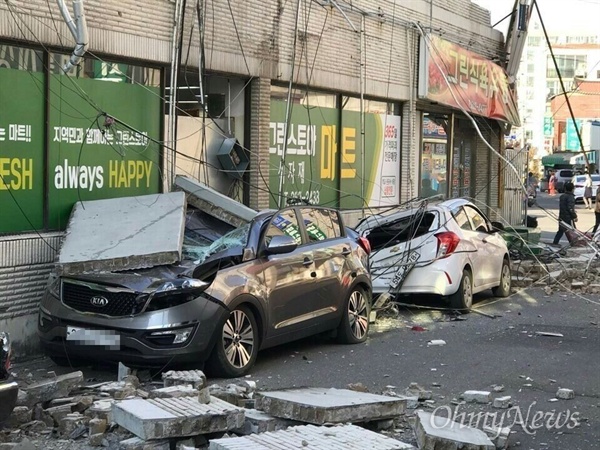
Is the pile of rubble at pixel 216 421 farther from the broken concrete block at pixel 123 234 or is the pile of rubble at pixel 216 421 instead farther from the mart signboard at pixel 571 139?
the mart signboard at pixel 571 139

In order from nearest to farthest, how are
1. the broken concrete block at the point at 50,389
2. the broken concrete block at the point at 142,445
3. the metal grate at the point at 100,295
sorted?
the broken concrete block at the point at 142,445, the broken concrete block at the point at 50,389, the metal grate at the point at 100,295

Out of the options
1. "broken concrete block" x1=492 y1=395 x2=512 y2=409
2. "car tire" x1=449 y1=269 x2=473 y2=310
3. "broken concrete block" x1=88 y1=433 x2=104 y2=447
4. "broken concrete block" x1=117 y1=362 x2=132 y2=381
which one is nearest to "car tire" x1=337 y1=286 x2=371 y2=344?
"car tire" x1=449 y1=269 x2=473 y2=310

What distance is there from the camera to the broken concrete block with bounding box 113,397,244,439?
6113mm

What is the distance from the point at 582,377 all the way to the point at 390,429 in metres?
2.96

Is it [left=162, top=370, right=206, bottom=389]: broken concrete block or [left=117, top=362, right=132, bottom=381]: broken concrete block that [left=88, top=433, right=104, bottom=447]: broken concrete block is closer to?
[left=162, top=370, right=206, bottom=389]: broken concrete block

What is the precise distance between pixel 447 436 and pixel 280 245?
3.83 metres

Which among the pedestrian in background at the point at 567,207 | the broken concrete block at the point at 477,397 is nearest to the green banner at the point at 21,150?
the broken concrete block at the point at 477,397

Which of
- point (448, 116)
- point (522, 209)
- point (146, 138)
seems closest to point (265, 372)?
point (146, 138)

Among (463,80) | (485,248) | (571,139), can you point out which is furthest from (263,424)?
(571,139)

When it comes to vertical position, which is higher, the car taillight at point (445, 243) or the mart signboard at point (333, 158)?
the mart signboard at point (333, 158)

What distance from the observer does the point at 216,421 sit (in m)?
6.40

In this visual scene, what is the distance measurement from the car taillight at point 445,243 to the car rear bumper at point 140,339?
4979 millimetres

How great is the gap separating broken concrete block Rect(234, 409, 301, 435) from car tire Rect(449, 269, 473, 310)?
277 inches

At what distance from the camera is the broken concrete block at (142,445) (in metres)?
6.10
